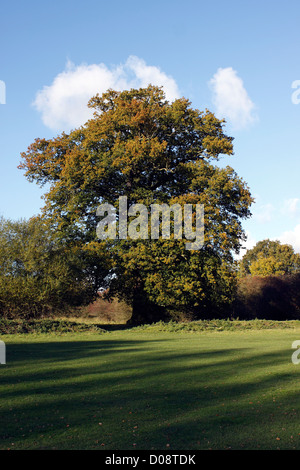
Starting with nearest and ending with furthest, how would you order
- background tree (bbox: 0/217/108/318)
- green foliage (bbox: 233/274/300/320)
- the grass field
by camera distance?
1. the grass field
2. background tree (bbox: 0/217/108/318)
3. green foliage (bbox: 233/274/300/320)

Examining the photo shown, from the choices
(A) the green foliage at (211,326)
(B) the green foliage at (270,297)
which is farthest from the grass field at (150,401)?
(B) the green foliage at (270,297)

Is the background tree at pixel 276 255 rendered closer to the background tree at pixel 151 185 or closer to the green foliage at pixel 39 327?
the background tree at pixel 151 185

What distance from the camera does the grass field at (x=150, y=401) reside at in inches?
252

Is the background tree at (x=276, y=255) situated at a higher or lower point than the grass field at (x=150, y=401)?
higher

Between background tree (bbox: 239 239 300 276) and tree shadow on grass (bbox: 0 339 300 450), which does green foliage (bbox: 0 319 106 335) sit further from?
background tree (bbox: 239 239 300 276)

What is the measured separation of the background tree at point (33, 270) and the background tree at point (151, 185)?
3.49 m

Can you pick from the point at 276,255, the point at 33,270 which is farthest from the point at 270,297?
the point at 276,255

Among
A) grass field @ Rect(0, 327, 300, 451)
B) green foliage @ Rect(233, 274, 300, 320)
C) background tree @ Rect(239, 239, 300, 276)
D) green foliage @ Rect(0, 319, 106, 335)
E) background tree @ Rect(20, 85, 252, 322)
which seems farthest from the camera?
background tree @ Rect(239, 239, 300, 276)

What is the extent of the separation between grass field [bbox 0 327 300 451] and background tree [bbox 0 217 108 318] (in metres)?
12.6

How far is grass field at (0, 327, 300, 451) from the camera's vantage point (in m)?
6.40

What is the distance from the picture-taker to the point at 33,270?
27.3 m

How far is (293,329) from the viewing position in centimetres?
2825

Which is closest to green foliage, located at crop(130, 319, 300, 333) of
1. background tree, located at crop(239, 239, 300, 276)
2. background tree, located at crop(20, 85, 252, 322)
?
background tree, located at crop(20, 85, 252, 322)

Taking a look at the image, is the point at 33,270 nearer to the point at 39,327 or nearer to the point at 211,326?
the point at 39,327
